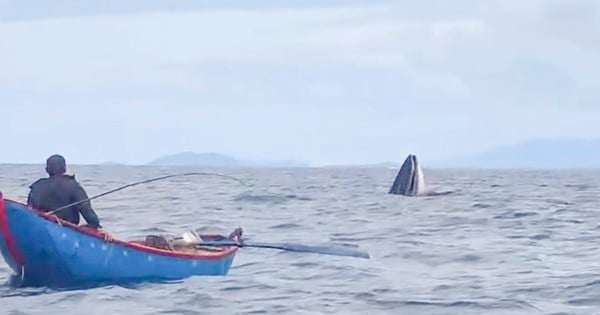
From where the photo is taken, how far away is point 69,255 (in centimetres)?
1941

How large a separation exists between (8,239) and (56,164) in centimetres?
135

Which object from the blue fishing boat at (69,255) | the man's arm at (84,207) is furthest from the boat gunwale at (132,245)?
the man's arm at (84,207)

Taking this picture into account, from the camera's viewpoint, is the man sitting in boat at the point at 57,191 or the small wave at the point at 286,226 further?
the small wave at the point at 286,226

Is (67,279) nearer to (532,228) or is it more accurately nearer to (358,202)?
(532,228)

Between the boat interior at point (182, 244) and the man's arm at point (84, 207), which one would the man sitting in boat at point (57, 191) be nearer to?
the man's arm at point (84, 207)

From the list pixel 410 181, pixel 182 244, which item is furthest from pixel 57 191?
pixel 410 181

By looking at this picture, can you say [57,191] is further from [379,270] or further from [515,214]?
[515,214]

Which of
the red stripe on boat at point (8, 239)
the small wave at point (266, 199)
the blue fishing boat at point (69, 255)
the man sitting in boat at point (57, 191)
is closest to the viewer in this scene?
the red stripe on boat at point (8, 239)

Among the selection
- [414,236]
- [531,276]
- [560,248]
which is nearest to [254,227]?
[414,236]

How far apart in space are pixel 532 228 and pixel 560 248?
6509 mm

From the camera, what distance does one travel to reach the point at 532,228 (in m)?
34.6

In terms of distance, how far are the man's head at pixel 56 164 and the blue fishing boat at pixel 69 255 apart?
971mm

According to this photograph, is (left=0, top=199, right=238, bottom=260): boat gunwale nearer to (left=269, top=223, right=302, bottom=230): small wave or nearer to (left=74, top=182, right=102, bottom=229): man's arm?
(left=74, top=182, right=102, bottom=229): man's arm

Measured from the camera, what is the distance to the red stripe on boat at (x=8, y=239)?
18.8m
